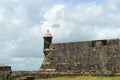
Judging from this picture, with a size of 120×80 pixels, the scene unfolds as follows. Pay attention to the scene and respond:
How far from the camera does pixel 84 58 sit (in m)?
31.0

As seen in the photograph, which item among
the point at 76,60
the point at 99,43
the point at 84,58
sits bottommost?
the point at 76,60

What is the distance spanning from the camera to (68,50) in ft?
106

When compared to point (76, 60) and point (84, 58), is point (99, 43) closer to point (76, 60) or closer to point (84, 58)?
point (84, 58)

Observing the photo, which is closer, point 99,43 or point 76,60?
point 99,43

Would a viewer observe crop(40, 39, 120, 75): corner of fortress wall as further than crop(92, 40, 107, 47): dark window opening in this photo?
No

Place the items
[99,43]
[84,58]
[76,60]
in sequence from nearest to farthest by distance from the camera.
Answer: [99,43] < [84,58] < [76,60]

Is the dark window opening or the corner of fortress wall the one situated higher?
the dark window opening

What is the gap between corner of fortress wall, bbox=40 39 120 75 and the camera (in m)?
29.0

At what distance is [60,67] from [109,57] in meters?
5.20

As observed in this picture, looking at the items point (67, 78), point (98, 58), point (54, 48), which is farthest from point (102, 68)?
point (54, 48)

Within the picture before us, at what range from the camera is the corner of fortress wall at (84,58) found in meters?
29.0

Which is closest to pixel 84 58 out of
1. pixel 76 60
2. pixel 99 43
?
pixel 76 60

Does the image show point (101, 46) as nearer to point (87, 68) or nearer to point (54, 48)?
point (87, 68)

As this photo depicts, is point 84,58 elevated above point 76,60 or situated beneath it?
elevated above
